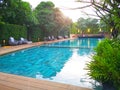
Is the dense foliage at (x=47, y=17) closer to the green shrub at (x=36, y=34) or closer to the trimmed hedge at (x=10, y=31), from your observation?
the green shrub at (x=36, y=34)

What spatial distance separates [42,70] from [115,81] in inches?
203

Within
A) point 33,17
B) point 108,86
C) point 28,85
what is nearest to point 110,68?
point 108,86

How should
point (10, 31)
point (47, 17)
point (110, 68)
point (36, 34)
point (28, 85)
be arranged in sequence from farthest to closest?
1. point (47, 17)
2. point (36, 34)
3. point (10, 31)
4. point (28, 85)
5. point (110, 68)

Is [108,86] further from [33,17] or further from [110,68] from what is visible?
[33,17]

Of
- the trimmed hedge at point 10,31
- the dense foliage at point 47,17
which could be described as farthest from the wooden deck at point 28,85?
the dense foliage at point 47,17

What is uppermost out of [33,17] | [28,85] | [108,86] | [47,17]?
[47,17]

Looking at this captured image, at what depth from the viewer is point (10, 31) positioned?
52.8ft

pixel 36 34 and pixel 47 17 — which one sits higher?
pixel 47 17

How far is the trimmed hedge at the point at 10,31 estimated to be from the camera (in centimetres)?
Result: 1488

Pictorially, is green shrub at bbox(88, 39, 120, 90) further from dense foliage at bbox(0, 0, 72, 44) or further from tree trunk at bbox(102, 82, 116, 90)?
dense foliage at bbox(0, 0, 72, 44)

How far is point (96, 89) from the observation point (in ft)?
12.9

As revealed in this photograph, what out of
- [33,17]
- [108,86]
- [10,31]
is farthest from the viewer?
[33,17]

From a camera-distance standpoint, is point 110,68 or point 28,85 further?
point 28,85

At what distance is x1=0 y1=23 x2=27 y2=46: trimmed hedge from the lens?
14.9 meters
